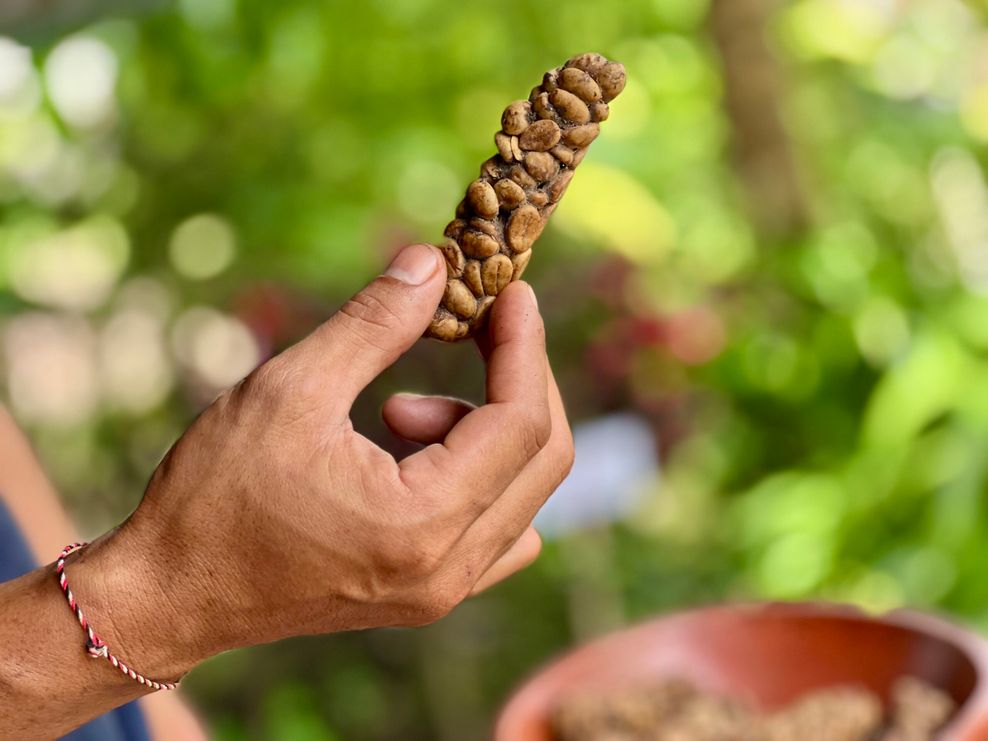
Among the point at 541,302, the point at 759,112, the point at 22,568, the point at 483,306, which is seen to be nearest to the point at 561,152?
the point at 483,306

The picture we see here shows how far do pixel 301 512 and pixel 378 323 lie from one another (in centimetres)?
13

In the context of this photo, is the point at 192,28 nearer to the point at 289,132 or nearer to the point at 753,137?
the point at 289,132

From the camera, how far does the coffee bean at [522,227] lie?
766mm

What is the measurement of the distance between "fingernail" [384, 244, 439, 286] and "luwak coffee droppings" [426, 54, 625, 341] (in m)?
0.05

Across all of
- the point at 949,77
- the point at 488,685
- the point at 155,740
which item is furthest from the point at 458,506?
the point at 949,77

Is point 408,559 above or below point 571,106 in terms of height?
below

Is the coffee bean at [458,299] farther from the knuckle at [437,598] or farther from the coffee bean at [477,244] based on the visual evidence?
the knuckle at [437,598]

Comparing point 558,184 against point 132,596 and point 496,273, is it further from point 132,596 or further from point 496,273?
point 132,596

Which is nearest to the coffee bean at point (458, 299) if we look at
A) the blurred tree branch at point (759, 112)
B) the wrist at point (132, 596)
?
the wrist at point (132, 596)

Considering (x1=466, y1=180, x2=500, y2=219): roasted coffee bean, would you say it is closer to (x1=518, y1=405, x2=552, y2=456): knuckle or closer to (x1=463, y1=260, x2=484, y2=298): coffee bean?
(x1=463, y1=260, x2=484, y2=298): coffee bean

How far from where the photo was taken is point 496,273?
77 cm

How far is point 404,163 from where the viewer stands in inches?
90.8

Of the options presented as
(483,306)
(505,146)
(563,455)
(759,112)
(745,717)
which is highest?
(505,146)

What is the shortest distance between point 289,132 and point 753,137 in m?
1.11
